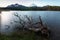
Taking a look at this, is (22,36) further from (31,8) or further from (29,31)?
(31,8)

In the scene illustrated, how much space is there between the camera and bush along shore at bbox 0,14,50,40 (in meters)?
1.78

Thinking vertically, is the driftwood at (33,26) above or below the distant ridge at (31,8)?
below

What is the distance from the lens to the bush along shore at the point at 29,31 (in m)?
1.78

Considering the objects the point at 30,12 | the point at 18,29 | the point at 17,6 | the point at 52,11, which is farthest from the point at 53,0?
the point at 18,29

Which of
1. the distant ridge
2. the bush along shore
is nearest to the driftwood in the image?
the bush along shore

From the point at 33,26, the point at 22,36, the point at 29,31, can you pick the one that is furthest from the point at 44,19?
the point at 22,36

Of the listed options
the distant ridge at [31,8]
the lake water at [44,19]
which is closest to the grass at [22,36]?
the lake water at [44,19]

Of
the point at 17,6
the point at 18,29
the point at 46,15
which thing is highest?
the point at 17,6

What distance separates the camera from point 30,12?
Result: 1807 mm

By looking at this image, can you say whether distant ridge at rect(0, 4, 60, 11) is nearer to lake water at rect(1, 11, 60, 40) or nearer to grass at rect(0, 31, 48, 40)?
lake water at rect(1, 11, 60, 40)

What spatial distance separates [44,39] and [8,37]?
1.91 feet

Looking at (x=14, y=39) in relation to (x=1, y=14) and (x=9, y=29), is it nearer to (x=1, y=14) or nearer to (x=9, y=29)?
(x=9, y=29)

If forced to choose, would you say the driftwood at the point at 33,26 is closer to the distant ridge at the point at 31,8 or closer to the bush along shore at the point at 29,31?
the bush along shore at the point at 29,31

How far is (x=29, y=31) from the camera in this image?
180 centimetres
